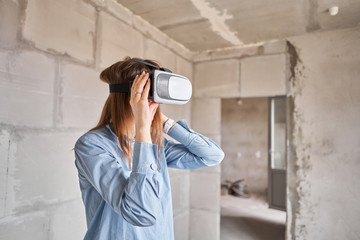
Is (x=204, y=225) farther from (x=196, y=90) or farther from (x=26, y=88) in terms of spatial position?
(x=26, y=88)

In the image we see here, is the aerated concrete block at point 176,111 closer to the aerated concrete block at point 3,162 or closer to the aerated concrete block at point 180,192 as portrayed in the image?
the aerated concrete block at point 180,192

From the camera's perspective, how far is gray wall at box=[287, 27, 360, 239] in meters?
2.14

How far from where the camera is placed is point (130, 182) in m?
0.72

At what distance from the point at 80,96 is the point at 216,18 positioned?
135 cm

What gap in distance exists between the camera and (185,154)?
1163 millimetres

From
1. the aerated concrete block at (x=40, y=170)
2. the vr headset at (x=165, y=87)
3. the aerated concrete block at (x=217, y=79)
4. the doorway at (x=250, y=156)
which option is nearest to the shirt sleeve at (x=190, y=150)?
the vr headset at (x=165, y=87)

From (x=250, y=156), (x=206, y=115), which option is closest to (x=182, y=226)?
(x=206, y=115)

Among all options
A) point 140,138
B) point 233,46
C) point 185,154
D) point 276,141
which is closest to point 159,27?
point 233,46

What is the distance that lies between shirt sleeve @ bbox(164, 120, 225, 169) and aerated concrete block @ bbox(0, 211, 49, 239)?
2.68 ft

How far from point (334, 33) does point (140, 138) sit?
7.73ft

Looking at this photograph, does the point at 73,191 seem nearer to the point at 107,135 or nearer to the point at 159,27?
the point at 107,135

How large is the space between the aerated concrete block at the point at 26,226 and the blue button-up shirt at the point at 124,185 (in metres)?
0.59

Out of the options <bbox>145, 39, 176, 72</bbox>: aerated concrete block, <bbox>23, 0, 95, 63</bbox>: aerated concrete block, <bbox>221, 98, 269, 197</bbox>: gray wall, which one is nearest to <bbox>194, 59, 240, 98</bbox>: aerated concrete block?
<bbox>145, 39, 176, 72</bbox>: aerated concrete block

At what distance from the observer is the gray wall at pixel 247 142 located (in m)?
5.52
